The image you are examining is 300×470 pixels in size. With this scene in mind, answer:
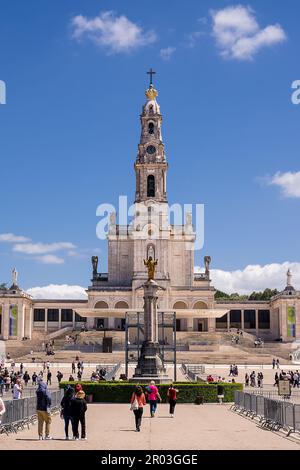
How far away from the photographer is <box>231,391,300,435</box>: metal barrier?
2091 cm

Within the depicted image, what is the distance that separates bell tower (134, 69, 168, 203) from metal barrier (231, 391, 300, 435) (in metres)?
66.5

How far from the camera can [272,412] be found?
2317cm

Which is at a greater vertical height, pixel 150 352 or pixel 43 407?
pixel 150 352

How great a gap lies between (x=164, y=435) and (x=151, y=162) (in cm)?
7586

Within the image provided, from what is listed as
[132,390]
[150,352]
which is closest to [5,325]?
[150,352]

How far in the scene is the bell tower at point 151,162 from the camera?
9488 cm

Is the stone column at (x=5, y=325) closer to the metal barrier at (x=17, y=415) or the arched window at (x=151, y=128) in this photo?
the arched window at (x=151, y=128)

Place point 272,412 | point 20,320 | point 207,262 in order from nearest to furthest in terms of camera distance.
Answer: point 272,412
point 20,320
point 207,262

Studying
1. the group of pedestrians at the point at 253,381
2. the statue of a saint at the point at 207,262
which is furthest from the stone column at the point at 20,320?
the group of pedestrians at the point at 253,381

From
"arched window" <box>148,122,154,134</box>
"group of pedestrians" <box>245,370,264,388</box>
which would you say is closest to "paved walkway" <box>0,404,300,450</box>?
"group of pedestrians" <box>245,370,264,388</box>

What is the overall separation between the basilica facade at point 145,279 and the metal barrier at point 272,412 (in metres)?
62.7

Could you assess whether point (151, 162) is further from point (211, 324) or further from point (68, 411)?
point (68, 411)

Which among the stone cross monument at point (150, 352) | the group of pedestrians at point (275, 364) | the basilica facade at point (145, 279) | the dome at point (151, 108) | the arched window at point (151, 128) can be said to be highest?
the dome at point (151, 108)
